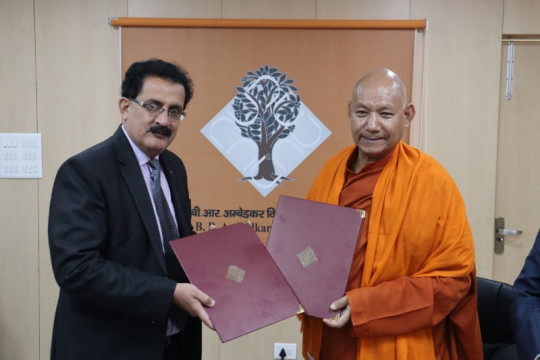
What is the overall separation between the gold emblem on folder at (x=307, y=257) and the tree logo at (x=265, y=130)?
1224mm

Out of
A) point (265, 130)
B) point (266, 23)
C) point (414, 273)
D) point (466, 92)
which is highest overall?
point (266, 23)

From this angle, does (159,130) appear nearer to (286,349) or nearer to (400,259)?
(400,259)

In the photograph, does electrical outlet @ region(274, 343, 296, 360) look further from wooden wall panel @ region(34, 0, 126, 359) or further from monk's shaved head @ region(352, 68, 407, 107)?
monk's shaved head @ region(352, 68, 407, 107)

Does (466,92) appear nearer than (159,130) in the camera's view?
No

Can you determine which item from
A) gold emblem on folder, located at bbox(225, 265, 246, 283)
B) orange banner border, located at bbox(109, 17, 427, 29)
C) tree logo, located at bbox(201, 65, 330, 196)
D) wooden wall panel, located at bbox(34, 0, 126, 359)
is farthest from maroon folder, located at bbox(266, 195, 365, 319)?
wooden wall panel, located at bbox(34, 0, 126, 359)

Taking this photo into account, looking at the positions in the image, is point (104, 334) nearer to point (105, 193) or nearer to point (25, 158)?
point (105, 193)

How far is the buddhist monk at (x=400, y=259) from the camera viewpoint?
115 cm

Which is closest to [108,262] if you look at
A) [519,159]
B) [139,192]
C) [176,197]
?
[139,192]

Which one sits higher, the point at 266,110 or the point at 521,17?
the point at 521,17

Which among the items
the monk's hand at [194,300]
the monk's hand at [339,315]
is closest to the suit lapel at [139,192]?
the monk's hand at [194,300]

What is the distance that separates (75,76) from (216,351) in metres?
1.92

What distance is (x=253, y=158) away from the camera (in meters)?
2.39

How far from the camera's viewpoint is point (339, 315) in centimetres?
116

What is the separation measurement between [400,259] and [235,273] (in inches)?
19.4
